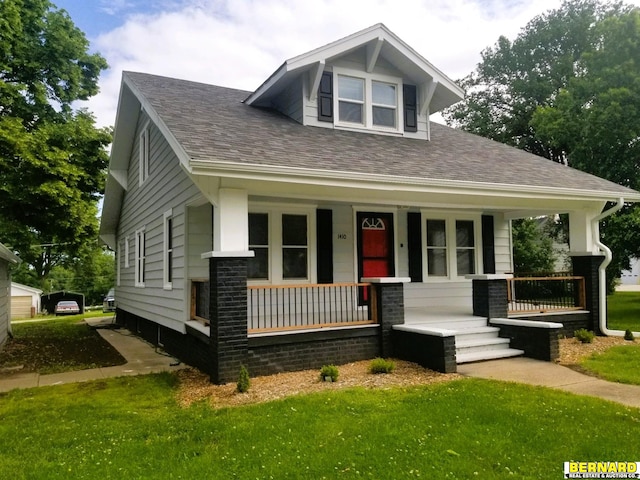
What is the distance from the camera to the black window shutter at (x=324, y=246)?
941 centimetres

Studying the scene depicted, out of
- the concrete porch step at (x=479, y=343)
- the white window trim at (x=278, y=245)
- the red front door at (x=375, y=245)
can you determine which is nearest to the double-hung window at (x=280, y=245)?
the white window trim at (x=278, y=245)

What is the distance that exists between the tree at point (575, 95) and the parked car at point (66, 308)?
104 ft

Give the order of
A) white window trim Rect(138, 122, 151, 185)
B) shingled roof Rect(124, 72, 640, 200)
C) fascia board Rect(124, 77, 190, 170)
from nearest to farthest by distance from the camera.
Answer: fascia board Rect(124, 77, 190, 170)
shingled roof Rect(124, 72, 640, 200)
white window trim Rect(138, 122, 151, 185)

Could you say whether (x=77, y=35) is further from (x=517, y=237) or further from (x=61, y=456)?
(x=517, y=237)

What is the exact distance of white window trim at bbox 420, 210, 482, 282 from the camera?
35.6ft

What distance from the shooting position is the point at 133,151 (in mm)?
13242

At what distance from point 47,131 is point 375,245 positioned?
37.4 ft

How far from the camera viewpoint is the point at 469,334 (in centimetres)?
820

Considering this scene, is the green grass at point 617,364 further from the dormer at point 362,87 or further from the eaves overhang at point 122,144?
the eaves overhang at point 122,144

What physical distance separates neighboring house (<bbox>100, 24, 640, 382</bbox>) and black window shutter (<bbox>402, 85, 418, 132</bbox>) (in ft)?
0.11

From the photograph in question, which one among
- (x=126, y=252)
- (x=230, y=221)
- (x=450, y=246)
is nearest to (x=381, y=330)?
(x=230, y=221)

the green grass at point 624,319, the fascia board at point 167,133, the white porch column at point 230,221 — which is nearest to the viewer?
the fascia board at point 167,133

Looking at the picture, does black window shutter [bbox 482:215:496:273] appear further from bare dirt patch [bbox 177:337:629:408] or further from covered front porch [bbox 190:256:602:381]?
bare dirt patch [bbox 177:337:629:408]

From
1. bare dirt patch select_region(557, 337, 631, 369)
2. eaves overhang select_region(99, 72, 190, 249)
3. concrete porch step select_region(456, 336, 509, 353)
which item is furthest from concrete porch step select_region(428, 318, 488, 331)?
eaves overhang select_region(99, 72, 190, 249)
